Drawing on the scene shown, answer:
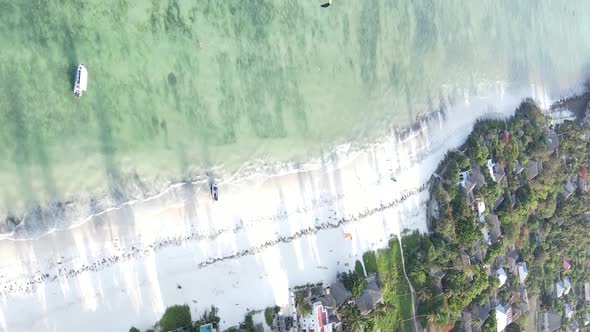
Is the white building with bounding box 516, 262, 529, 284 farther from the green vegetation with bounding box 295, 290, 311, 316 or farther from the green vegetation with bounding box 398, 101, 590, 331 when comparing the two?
the green vegetation with bounding box 295, 290, 311, 316

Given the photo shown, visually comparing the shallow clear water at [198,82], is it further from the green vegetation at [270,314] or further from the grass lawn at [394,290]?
the green vegetation at [270,314]

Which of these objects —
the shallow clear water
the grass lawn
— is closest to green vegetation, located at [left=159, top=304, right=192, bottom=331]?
the shallow clear water

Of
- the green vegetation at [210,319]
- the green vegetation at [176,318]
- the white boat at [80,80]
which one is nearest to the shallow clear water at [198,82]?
the white boat at [80,80]

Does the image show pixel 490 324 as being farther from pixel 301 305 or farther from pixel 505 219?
pixel 301 305

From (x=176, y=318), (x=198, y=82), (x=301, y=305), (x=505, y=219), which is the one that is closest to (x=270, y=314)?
(x=301, y=305)

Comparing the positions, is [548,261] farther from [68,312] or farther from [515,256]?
[68,312]

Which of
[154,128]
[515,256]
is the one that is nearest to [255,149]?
[154,128]
